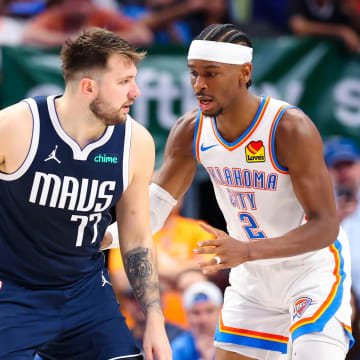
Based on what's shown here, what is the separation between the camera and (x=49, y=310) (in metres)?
3.30

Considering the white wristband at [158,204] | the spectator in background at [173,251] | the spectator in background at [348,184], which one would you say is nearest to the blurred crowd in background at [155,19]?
the spectator in background at [348,184]

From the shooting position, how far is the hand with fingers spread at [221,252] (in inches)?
131

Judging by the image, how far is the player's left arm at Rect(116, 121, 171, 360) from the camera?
3.45m

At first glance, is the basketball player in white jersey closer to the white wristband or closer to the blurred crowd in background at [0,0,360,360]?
the white wristband

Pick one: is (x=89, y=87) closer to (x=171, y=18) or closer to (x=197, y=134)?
(x=197, y=134)

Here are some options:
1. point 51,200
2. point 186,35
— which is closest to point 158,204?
point 51,200

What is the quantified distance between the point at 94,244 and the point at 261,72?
4.02 m

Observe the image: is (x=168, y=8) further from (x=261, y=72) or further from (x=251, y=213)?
(x=251, y=213)

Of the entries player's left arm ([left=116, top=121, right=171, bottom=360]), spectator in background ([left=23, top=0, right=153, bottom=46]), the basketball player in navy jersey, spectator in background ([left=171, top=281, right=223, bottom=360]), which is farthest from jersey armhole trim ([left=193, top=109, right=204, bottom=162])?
spectator in background ([left=23, top=0, right=153, bottom=46])

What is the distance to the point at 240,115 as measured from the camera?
12.7 feet

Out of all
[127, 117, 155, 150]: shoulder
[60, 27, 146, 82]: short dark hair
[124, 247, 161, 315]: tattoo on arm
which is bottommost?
[124, 247, 161, 315]: tattoo on arm

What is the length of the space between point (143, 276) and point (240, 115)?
3.32 ft

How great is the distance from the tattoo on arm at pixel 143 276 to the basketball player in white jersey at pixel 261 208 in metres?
0.27

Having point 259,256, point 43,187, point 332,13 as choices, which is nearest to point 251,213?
point 259,256
